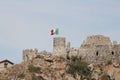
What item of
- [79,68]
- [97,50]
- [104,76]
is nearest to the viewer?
[104,76]

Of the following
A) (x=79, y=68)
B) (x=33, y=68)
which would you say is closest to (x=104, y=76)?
(x=79, y=68)

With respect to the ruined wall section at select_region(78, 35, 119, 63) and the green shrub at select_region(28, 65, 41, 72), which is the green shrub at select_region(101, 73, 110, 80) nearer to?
the ruined wall section at select_region(78, 35, 119, 63)

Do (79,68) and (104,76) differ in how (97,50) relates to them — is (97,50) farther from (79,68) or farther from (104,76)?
(104,76)

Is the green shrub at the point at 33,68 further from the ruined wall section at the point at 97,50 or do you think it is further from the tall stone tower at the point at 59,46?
the ruined wall section at the point at 97,50

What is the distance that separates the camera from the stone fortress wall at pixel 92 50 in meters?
133

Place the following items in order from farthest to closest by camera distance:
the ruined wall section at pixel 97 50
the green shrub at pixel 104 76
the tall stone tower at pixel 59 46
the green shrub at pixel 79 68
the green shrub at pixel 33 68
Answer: the ruined wall section at pixel 97 50 → the tall stone tower at pixel 59 46 → the green shrub at pixel 79 68 → the green shrub at pixel 33 68 → the green shrub at pixel 104 76

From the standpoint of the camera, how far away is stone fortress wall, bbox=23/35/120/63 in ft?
438

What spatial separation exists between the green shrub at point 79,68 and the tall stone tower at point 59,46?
7.68 feet

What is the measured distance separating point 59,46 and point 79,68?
444cm

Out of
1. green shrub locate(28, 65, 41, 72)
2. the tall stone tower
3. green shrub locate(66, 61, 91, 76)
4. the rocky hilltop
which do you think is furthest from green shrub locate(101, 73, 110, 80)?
green shrub locate(28, 65, 41, 72)

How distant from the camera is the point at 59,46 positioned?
133125 mm

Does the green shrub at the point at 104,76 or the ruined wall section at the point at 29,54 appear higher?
the ruined wall section at the point at 29,54

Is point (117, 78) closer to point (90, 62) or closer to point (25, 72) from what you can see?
point (90, 62)

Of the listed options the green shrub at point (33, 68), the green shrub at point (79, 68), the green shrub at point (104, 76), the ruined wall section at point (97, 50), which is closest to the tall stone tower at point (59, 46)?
the green shrub at point (79, 68)
